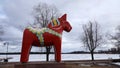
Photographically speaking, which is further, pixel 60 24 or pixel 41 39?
pixel 60 24

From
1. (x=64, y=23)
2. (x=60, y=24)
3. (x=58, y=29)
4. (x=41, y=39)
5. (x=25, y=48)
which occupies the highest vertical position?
(x=64, y=23)

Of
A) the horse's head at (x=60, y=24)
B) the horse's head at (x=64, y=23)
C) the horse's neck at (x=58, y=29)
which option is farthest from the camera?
the horse's head at (x=64, y=23)

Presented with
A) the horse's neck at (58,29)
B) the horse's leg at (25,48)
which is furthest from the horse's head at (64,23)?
the horse's leg at (25,48)

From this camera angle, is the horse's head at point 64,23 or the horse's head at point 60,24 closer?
the horse's head at point 60,24

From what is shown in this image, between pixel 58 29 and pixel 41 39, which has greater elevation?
pixel 58 29

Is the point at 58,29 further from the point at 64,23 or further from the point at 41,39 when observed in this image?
the point at 41,39

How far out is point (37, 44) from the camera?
61.6 feet

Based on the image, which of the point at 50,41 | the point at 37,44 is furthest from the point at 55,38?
the point at 37,44

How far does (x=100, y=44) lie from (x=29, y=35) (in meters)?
23.3

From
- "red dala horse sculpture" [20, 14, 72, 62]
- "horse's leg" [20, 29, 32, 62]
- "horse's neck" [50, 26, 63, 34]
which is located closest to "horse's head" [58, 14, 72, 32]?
"horse's neck" [50, 26, 63, 34]

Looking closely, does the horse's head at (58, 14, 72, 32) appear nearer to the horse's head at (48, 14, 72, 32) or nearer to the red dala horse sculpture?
the horse's head at (48, 14, 72, 32)

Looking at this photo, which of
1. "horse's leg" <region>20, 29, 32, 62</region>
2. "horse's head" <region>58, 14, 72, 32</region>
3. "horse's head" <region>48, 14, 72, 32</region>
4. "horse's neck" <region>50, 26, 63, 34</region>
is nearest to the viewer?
Result: "horse's leg" <region>20, 29, 32, 62</region>

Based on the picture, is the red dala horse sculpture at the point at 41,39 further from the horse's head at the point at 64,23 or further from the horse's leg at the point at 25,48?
the horse's head at the point at 64,23

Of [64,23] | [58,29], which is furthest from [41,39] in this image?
[64,23]
